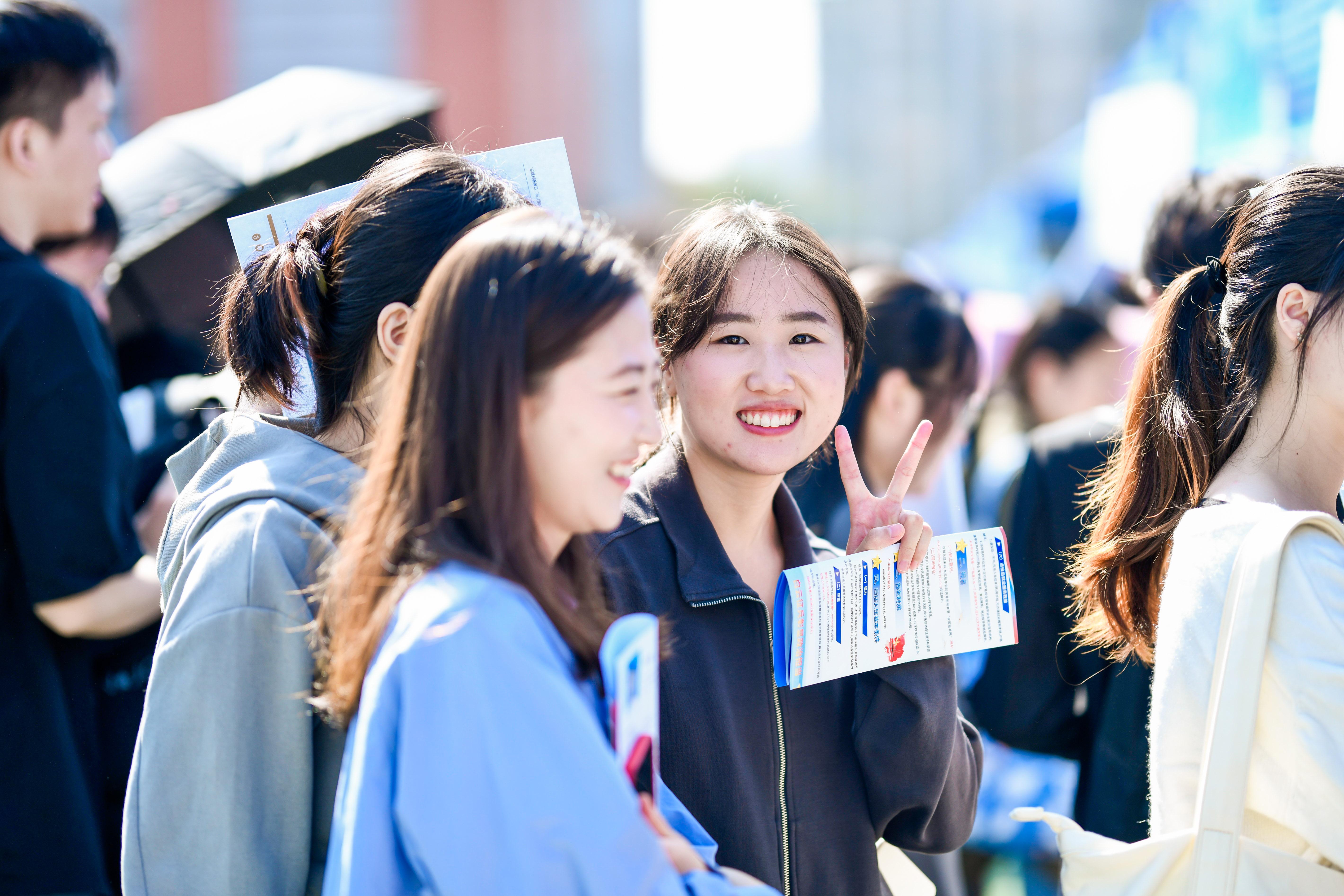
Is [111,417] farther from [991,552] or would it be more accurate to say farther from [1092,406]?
[1092,406]

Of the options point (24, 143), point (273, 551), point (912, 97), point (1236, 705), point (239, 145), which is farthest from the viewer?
point (912, 97)

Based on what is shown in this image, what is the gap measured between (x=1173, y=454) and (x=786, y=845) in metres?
0.88

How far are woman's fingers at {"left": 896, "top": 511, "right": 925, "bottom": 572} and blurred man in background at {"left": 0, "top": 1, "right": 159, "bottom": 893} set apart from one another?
1.40 metres

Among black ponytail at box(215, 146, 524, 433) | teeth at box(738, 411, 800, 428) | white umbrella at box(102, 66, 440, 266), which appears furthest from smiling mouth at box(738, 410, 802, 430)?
white umbrella at box(102, 66, 440, 266)

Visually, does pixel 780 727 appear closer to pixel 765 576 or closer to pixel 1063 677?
pixel 765 576

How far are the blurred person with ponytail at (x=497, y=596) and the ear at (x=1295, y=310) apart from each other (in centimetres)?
105

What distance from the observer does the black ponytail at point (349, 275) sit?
1.53m

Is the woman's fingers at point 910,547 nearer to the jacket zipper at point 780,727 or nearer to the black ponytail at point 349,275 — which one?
the jacket zipper at point 780,727

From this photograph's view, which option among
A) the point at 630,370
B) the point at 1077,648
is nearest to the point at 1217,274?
the point at 1077,648

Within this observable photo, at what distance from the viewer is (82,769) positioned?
2098mm

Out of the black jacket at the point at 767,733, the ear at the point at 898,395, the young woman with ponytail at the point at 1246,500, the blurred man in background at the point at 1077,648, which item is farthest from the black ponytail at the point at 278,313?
the ear at the point at 898,395

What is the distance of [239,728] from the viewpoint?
131 centimetres

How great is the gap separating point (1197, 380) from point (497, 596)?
1297 mm

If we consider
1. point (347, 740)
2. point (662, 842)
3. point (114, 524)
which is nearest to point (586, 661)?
point (662, 842)
